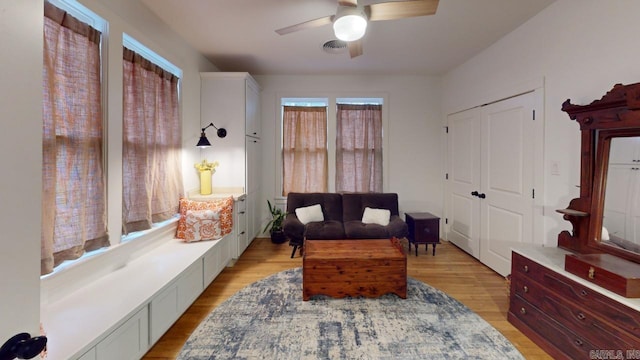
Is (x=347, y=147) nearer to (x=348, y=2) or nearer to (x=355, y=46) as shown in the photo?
(x=355, y=46)

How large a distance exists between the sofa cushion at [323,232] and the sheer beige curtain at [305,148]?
111 cm

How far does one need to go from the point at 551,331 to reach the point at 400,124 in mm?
3371

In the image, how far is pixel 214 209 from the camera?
304cm

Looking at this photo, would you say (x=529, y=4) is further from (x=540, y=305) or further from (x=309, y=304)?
(x=309, y=304)

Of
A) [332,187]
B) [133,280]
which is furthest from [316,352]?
[332,187]

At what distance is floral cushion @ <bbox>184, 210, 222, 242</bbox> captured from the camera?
2.88 m

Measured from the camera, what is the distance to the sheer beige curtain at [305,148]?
465cm

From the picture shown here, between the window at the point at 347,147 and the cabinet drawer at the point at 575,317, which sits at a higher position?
the window at the point at 347,147

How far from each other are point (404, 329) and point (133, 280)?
2.07 m

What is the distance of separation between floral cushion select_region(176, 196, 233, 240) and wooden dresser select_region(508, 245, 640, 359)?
9.12 feet

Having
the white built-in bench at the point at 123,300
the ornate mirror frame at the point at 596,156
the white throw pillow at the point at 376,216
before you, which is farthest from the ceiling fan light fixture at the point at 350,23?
the white throw pillow at the point at 376,216

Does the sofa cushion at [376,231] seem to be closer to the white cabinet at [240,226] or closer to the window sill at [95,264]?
the white cabinet at [240,226]

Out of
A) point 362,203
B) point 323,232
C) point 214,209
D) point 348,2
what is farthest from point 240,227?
point 348,2

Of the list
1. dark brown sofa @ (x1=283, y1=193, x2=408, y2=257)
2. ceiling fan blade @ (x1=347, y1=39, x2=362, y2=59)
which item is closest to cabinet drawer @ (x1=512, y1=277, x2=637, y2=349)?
dark brown sofa @ (x1=283, y1=193, x2=408, y2=257)
